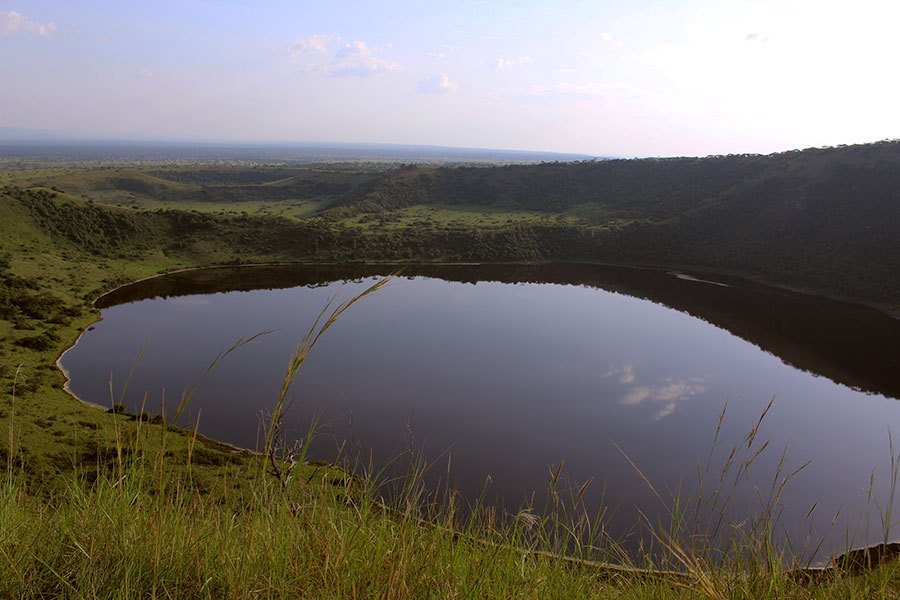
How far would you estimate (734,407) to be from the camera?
2723cm

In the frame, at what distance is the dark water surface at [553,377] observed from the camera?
20.6m

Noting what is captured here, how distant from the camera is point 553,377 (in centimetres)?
3005

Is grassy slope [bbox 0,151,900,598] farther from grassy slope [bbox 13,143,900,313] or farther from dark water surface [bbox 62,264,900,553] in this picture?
grassy slope [bbox 13,143,900,313]

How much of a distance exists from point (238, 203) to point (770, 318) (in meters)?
82.5

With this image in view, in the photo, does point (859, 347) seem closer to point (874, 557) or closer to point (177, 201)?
point (874, 557)

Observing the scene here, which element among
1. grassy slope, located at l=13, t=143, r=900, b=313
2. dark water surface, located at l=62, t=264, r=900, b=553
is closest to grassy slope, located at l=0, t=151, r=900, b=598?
dark water surface, located at l=62, t=264, r=900, b=553

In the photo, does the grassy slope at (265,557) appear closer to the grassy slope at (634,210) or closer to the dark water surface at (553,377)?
the dark water surface at (553,377)

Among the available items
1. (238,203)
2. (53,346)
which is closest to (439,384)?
(53,346)

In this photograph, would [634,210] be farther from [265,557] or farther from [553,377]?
[265,557]

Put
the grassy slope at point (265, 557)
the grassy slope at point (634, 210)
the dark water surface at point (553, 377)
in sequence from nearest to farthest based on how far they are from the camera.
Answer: the grassy slope at point (265, 557), the dark water surface at point (553, 377), the grassy slope at point (634, 210)

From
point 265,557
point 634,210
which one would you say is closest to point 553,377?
point 265,557

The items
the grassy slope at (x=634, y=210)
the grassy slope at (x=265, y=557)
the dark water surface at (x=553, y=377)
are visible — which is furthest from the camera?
the grassy slope at (x=634, y=210)

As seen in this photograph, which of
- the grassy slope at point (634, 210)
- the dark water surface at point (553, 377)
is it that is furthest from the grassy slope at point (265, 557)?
the grassy slope at point (634, 210)

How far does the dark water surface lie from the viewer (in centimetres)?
2062
